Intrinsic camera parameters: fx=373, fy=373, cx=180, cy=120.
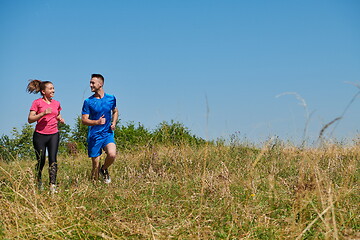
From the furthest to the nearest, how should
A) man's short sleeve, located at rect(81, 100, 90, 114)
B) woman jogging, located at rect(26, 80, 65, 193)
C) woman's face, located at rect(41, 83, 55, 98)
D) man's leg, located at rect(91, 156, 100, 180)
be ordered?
man's leg, located at rect(91, 156, 100, 180) < man's short sleeve, located at rect(81, 100, 90, 114) < woman's face, located at rect(41, 83, 55, 98) < woman jogging, located at rect(26, 80, 65, 193)

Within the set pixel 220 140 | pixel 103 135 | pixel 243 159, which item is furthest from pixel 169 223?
pixel 220 140

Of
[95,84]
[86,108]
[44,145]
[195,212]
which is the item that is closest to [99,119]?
[86,108]

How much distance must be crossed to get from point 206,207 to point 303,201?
979mm

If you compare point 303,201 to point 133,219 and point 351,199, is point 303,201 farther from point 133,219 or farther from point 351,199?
point 133,219

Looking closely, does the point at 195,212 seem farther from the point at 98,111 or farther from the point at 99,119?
the point at 98,111

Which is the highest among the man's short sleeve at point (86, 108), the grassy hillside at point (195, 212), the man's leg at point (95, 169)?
the man's short sleeve at point (86, 108)

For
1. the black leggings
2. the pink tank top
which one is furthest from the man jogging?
the black leggings

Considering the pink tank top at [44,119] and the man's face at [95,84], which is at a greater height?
the man's face at [95,84]

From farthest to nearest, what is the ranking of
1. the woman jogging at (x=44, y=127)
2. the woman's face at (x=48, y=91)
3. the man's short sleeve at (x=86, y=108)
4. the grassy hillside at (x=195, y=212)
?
the man's short sleeve at (x=86, y=108) < the woman's face at (x=48, y=91) < the woman jogging at (x=44, y=127) < the grassy hillside at (x=195, y=212)

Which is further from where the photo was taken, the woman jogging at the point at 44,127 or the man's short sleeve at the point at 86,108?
the man's short sleeve at the point at 86,108

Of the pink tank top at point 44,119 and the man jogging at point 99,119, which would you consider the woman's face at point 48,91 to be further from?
the man jogging at point 99,119

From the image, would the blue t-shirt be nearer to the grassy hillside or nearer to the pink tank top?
the pink tank top

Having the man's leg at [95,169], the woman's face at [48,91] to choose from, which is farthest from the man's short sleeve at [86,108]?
the man's leg at [95,169]

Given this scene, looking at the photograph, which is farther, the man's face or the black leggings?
the man's face
